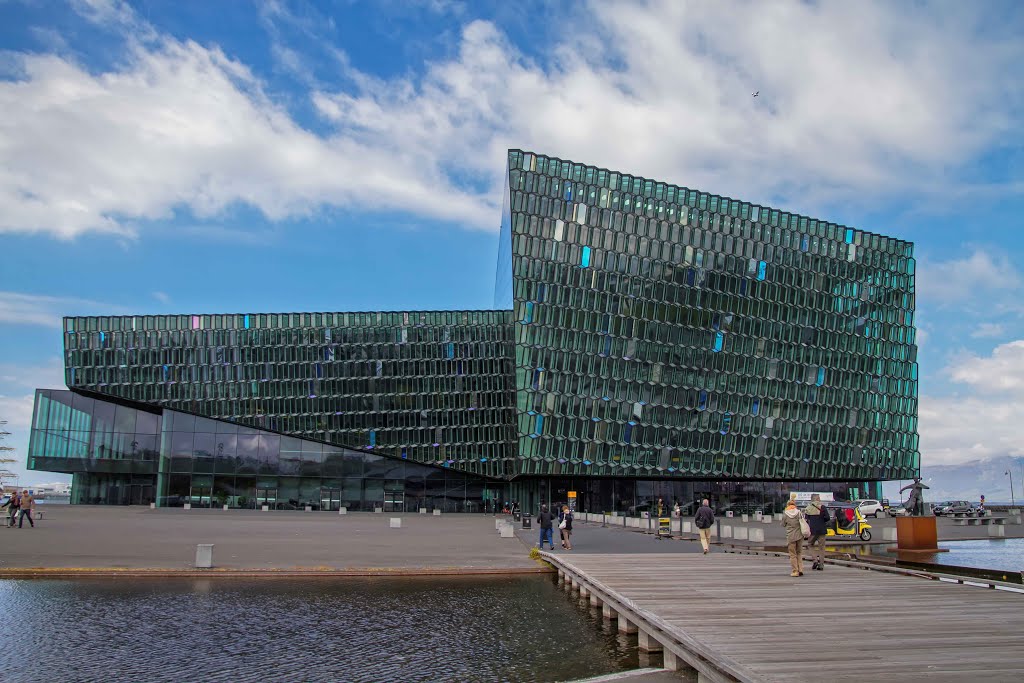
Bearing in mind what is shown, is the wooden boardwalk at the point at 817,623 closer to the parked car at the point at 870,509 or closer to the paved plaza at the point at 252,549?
the paved plaza at the point at 252,549

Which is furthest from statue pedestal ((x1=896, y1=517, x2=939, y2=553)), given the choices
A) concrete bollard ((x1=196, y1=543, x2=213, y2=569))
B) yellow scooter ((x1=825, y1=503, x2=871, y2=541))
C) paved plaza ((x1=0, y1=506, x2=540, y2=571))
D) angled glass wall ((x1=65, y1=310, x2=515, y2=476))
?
angled glass wall ((x1=65, y1=310, x2=515, y2=476))

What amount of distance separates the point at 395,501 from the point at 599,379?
25.5 m

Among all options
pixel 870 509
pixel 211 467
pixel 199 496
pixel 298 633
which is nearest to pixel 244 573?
pixel 298 633

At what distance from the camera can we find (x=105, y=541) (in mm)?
31266

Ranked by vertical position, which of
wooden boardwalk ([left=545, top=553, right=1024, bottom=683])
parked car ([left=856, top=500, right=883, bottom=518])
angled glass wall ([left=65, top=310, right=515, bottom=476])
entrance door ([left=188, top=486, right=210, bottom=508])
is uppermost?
angled glass wall ([left=65, top=310, right=515, bottom=476])

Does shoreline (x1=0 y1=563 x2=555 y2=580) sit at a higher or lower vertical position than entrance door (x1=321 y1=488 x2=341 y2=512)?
higher

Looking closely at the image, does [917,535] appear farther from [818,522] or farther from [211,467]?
[211,467]

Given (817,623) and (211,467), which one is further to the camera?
(211,467)

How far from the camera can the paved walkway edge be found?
21.4 metres

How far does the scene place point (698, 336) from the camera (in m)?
79.8

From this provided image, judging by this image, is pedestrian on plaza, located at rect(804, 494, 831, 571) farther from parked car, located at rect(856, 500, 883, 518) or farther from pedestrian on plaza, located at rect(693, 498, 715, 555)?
parked car, located at rect(856, 500, 883, 518)

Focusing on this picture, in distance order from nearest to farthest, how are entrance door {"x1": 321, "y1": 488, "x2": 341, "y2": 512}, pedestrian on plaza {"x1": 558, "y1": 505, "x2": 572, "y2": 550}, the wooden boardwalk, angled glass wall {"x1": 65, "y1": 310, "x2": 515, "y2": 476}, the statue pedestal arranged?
the wooden boardwalk, the statue pedestal, pedestrian on plaza {"x1": 558, "y1": 505, "x2": 572, "y2": 550}, angled glass wall {"x1": 65, "y1": 310, "x2": 515, "y2": 476}, entrance door {"x1": 321, "y1": 488, "x2": 341, "y2": 512}

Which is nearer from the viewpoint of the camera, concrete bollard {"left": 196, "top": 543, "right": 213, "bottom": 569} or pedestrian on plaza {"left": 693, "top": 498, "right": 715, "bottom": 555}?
concrete bollard {"left": 196, "top": 543, "right": 213, "bottom": 569}

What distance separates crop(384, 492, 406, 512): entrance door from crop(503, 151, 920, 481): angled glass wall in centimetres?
1859
